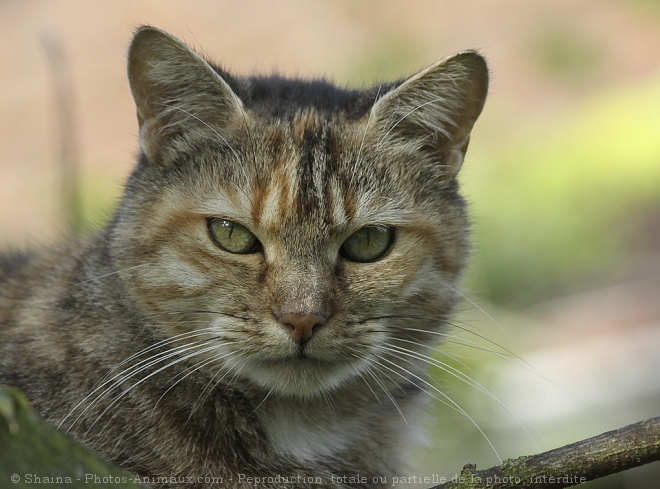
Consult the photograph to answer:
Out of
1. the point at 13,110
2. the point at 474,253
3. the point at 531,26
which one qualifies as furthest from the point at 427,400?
the point at 13,110

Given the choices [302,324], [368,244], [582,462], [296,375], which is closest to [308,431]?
[296,375]

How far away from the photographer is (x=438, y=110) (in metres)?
4.11

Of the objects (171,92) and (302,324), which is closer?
(302,324)

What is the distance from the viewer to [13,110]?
10.6m

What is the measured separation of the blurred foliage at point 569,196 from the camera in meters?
A: 7.07

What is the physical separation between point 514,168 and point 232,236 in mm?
4457

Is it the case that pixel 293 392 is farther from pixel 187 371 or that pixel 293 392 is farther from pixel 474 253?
pixel 474 253

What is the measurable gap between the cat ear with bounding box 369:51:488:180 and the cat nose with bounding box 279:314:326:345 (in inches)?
36.9

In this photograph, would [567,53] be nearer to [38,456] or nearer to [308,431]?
[308,431]

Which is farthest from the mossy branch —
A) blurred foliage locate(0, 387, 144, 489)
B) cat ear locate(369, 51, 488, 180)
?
cat ear locate(369, 51, 488, 180)

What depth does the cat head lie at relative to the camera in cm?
350

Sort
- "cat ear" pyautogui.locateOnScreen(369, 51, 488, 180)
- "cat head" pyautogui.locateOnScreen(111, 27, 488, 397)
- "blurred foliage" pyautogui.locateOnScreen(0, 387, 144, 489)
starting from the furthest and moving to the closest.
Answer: "cat ear" pyautogui.locateOnScreen(369, 51, 488, 180), "cat head" pyautogui.locateOnScreen(111, 27, 488, 397), "blurred foliage" pyautogui.locateOnScreen(0, 387, 144, 489)

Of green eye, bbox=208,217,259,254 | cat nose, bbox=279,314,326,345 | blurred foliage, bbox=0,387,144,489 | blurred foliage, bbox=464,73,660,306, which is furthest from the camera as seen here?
blurred foliage, bbox=464,73,660,306

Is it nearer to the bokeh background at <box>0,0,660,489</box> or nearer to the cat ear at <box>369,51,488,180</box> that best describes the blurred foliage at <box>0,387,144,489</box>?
the cat ear at <box>369,51,488,180</box>
